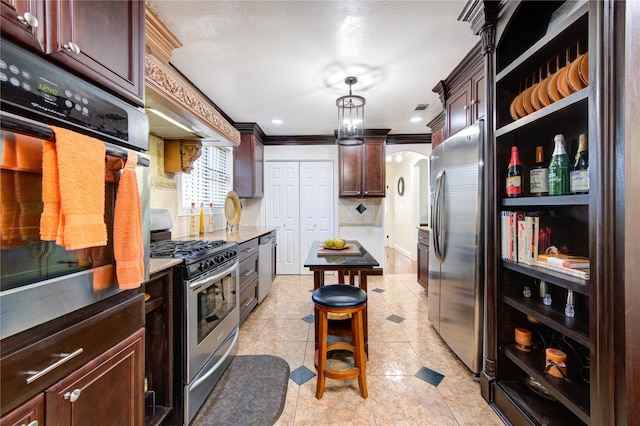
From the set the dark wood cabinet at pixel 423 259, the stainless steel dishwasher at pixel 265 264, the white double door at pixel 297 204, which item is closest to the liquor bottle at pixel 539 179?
the dark wood cabinet at pixel 423 259

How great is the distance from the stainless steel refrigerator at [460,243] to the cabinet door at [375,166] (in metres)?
2.02

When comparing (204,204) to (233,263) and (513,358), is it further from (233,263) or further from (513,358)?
(513,358)

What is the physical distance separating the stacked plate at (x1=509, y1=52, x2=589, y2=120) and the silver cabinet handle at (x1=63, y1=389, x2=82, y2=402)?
2.24 m

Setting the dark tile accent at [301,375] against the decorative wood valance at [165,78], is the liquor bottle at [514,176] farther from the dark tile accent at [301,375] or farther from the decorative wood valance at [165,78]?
the decorative wood valance at [165,78]

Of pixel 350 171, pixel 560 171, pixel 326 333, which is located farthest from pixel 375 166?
pixel 326 333

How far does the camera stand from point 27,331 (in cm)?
66

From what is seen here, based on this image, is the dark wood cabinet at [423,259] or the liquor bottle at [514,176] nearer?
the liquor bottle at [514,176]

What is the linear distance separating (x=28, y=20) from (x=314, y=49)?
1.85 meters

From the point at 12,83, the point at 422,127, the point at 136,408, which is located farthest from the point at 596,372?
the point at 422,127

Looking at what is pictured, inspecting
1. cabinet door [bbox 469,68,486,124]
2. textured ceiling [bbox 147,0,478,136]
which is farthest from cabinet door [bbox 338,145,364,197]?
cabinet door [bbox 469,68,486,124]

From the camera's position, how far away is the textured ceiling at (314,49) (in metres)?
1.72

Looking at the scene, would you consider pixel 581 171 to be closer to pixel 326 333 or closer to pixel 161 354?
pixel 326 333

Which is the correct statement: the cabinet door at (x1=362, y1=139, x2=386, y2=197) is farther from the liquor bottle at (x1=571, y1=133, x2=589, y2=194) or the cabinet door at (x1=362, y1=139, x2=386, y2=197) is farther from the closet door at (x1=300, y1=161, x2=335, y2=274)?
the liquor bottle at (x1=571, y1=133, x2=589, y2=194)

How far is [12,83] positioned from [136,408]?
1.16 meters
